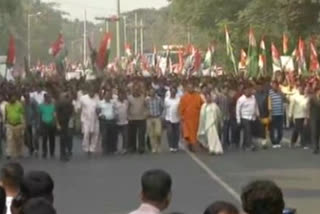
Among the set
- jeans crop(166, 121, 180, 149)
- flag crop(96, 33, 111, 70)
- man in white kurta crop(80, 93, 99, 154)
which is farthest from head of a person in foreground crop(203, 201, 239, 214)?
flag crop(96, 33, 111, 70)

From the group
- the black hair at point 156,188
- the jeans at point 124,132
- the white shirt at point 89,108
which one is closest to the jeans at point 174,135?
the jeans at point 124,132

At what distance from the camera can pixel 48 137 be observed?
2630cm

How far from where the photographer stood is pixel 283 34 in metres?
52.2

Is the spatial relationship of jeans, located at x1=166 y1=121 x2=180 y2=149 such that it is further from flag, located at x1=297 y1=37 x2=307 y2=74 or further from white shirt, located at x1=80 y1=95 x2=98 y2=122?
flag, located at x1=297 y1=37 x2=307 y2=74

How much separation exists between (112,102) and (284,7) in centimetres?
2278

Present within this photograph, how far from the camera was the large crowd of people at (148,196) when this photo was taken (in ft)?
21.2

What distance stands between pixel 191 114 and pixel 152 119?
3.01 feet

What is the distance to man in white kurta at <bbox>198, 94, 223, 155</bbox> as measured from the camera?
85.7 feet

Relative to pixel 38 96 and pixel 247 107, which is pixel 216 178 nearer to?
pixel 247 107

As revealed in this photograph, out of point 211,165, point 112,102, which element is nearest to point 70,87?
point 112,102

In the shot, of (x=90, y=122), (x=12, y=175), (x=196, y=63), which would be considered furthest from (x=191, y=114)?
(x=196, y=63)

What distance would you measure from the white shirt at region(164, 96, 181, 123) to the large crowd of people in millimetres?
18943

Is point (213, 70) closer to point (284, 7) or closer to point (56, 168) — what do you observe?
point (284, 7)

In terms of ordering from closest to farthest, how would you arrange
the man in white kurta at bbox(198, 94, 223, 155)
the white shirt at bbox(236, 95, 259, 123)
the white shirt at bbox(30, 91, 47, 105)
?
the man in white kurta at bbox(198, 94, 223, 155) < the white shirt at bbox(236, 95, 259, 123) < the white shirt at bbox(30, 91, 47, 105)
